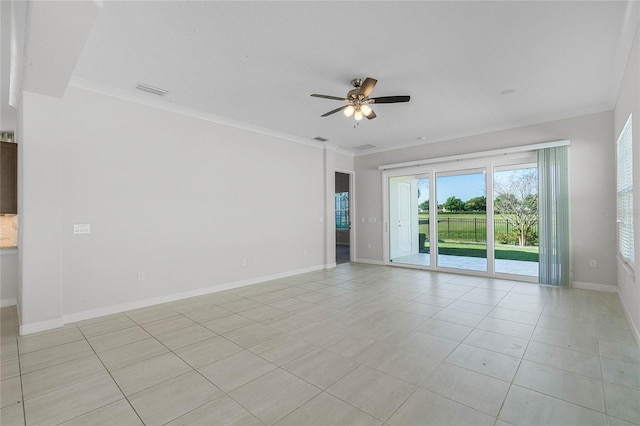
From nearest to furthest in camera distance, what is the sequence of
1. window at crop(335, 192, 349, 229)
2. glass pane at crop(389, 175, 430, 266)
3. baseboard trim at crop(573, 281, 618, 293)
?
baseboard trim at crop(573, 281, 618, 293)
glass pane at crop(389, 175, 430, 266)
window at crop(335, 192, 349, 229)

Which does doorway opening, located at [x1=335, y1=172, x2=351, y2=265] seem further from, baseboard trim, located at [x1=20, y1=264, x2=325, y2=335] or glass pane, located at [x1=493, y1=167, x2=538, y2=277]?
baseboard trim, located at [x1=20, y1=264, x2=325, y2=335]

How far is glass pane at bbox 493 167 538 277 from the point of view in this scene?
5383 millimetres

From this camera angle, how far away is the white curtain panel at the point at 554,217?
16.0ft

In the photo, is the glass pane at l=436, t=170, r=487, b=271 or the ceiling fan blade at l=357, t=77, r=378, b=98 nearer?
the ceiling fan blade at l=357, t=77, r=378, b=98

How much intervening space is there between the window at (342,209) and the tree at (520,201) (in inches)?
236

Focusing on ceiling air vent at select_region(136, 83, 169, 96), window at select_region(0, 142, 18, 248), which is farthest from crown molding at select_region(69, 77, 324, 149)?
window at select_region(0, 142, 18, 248)

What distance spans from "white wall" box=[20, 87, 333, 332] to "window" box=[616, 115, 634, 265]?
5.06 m

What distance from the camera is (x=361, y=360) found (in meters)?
2.56

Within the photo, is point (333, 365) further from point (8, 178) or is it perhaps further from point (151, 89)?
point (8, 178)

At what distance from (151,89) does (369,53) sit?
2.85 metres

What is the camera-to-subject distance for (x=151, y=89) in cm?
385

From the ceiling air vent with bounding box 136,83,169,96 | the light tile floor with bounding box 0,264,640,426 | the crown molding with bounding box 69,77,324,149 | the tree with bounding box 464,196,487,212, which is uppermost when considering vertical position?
the ceiling air vent with bounding box 136,83,169,96

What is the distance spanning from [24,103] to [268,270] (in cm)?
411

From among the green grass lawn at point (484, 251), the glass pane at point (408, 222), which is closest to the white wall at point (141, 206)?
the glass pane at point (408, 222)
